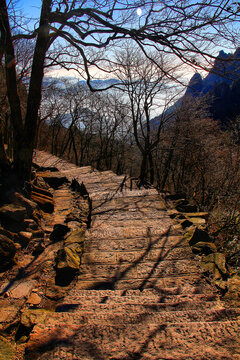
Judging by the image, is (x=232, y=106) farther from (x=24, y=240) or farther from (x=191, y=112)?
(x=24, y=240)

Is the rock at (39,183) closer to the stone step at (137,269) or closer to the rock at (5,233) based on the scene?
the rock at (5,233)

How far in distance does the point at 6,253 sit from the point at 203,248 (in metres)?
2.61

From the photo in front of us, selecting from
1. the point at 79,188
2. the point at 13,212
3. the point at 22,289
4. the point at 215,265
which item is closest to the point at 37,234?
the point at 13,212

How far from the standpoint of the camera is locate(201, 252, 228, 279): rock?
8.76ft

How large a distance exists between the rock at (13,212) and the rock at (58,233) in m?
0.54

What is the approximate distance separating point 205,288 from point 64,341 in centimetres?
159

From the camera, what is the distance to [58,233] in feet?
12.5

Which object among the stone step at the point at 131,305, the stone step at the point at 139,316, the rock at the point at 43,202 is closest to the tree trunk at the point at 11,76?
the rock at the point at 43,202

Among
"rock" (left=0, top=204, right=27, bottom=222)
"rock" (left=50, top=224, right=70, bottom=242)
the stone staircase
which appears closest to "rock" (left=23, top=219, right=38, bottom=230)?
"rock" (left=0, top=204, right=27, bottom=222)

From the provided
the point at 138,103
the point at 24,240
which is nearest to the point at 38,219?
the point at 24,240

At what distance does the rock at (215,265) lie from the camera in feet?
8.76

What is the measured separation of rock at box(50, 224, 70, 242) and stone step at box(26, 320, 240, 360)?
2.29m

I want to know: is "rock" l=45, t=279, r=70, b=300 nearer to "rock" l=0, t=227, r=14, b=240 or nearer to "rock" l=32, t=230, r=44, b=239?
"rock" l=0, t=227, r=14, b=240

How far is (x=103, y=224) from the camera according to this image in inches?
155
